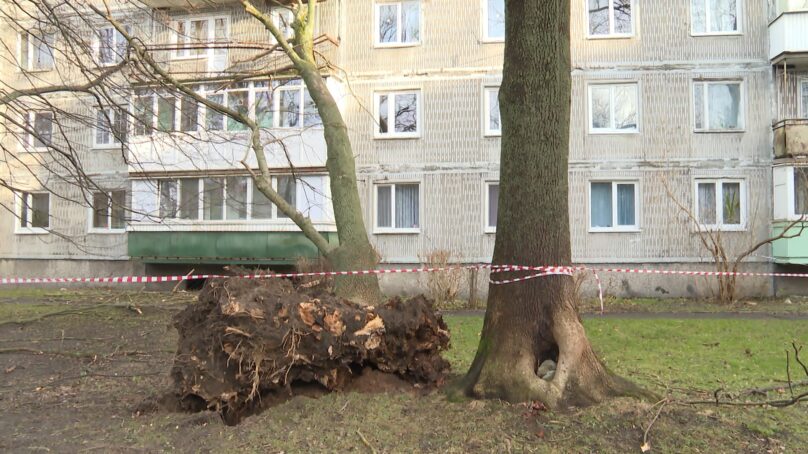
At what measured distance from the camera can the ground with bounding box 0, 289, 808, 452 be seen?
14.7 feet

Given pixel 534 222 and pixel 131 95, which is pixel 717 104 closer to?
pixel 534 222

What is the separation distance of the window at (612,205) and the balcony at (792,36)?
5.29 m

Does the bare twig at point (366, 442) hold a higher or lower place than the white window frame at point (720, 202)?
lower

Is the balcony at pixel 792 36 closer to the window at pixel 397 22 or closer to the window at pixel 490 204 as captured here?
the window at pixel 490 204

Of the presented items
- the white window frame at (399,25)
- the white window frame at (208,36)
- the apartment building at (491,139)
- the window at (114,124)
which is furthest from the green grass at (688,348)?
the white window frame at (208,36)

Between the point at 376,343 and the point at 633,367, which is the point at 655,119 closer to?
the point at 633,367

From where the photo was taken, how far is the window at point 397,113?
18.7m

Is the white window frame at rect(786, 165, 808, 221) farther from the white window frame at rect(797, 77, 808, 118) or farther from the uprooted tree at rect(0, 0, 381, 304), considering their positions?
the uprooted tree at rect(0, 0, 381, 304)

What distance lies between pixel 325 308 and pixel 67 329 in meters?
6.96

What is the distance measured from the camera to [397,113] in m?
18.9

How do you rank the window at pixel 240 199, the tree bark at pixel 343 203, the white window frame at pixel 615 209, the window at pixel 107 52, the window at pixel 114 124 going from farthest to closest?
1. the window at pixel 240 199
2. the white window frame at pixel 615 209
3. the tree bark at pixel 343 203
4. the window at pixel 107 52
5. the window at pixel 114 124

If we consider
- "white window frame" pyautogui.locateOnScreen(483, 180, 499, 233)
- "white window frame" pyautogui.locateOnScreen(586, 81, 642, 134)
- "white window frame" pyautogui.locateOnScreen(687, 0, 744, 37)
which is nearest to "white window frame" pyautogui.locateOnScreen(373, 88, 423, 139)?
"white window frame" pyautogui.locateOnScreen(483, 180, 499, 233)

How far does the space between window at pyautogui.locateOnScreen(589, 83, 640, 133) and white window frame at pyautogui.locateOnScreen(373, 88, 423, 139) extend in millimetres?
5232

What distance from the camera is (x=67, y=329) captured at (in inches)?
398
